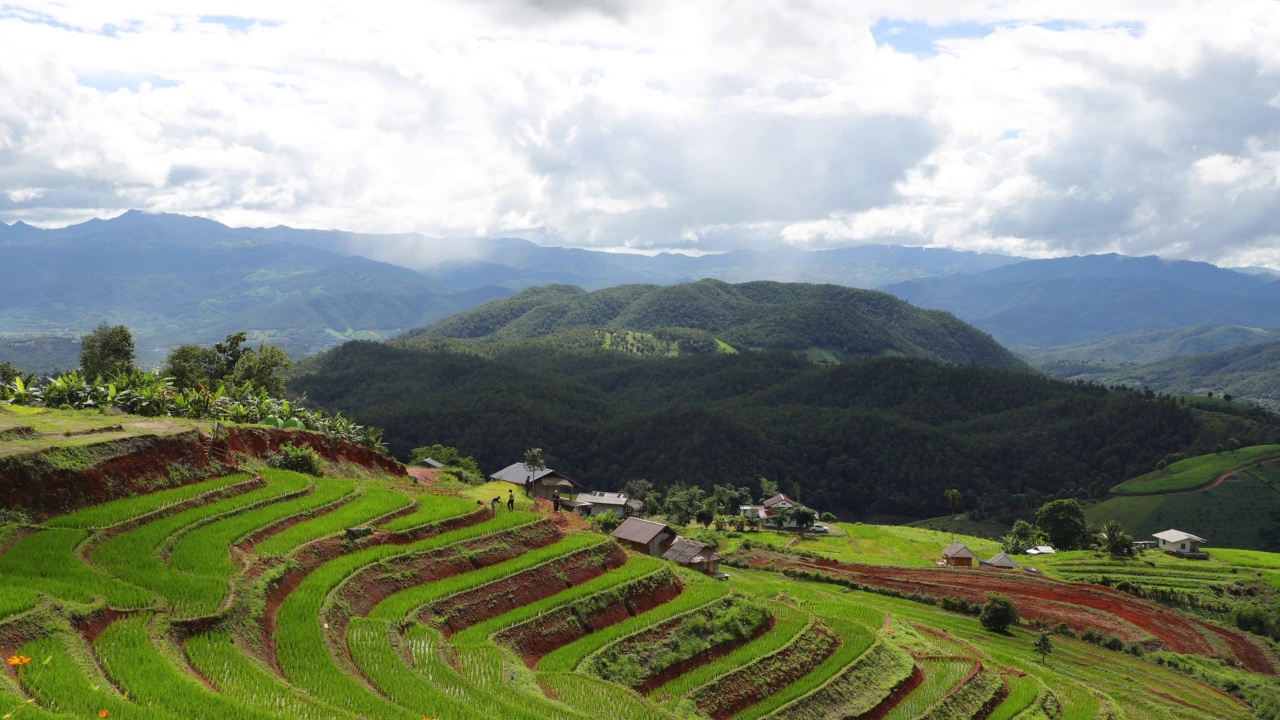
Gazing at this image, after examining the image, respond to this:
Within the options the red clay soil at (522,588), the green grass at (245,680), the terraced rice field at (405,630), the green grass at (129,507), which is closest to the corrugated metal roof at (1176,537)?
the terraced rice field at (405,630)

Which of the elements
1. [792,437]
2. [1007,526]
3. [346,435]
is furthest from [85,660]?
[792,437]

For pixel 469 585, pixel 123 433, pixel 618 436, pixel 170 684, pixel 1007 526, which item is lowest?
pixel 1007 526

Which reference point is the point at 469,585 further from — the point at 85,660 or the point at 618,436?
the point at 618,436

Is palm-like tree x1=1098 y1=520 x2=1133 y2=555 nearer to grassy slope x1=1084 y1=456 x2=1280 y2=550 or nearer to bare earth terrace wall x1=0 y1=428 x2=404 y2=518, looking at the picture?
grassy slope x1=1084 y1=456 x2=1280 y2=550

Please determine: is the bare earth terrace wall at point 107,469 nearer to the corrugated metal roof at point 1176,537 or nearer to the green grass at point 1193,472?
the corrugated metal roof at point 1176,537

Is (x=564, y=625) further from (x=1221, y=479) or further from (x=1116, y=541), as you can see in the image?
(x=1221, y=479)
